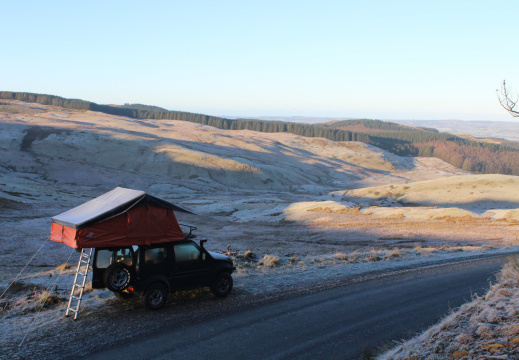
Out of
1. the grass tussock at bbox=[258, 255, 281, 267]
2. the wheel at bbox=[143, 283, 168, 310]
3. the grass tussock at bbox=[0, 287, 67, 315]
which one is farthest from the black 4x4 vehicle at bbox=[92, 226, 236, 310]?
the grass tussock at bbox=[258, 255, 281, 267]

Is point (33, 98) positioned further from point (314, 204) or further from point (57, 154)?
point (314, 204)

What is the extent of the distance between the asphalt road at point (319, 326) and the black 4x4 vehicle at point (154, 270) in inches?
52.7

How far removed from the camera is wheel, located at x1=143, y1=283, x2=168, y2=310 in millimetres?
10117

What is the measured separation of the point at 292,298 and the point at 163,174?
6634 centimetres

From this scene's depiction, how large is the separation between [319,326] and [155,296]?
3944 mm

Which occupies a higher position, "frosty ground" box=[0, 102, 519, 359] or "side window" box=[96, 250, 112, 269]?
"side window" box=[96, 250, 112, 269]

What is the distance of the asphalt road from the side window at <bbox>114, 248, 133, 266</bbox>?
2.09m

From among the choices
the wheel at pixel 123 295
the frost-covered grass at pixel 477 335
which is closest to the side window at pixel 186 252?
the wheel at pixel 123 295

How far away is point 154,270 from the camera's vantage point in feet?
33.8

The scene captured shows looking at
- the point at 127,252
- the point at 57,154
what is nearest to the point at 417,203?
the point at 127,252

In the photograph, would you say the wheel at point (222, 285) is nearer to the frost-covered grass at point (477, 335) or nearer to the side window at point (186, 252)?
the side window at point (186, 252)

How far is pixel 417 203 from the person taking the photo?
4712 cm

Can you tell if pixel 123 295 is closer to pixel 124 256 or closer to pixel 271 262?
pixel 124 256

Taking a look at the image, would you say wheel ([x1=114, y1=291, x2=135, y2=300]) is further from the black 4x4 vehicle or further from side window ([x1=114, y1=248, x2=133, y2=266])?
side window ([x1=114, y1=248, x2=133, y2=266])
